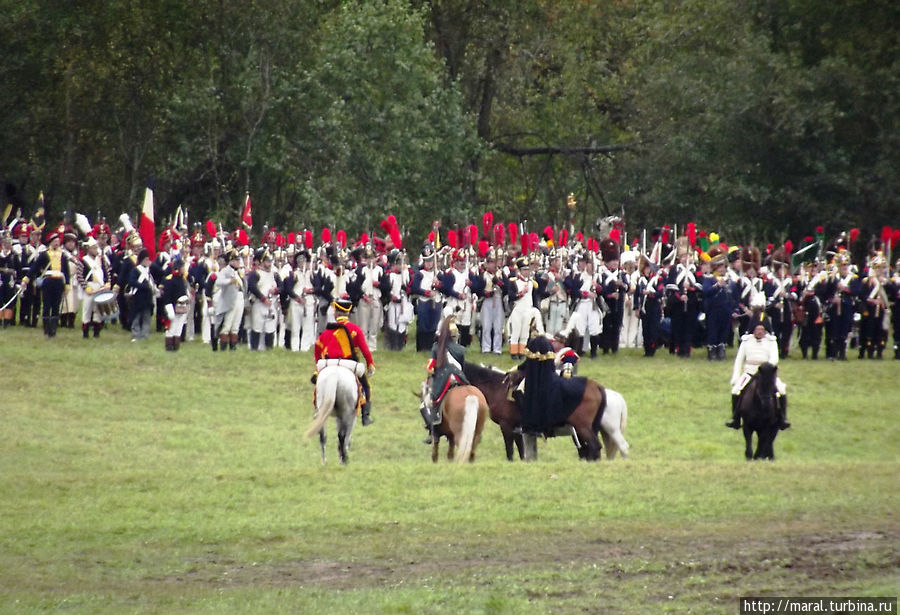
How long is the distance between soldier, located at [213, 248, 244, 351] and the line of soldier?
27 mm

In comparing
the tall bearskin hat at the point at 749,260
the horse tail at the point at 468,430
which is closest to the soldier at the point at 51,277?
the tall bearskin hat at the point at 749,260

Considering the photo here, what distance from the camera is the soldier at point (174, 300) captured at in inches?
Result: 1203

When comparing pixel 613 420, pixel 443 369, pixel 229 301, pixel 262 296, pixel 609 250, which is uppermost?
pixel 609 250

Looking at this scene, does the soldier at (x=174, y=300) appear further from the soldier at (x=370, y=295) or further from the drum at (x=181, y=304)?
the soldier at (x=370, y=295)

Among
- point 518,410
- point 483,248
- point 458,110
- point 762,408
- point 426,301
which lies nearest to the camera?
point 518,410

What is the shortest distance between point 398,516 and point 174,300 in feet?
48.7

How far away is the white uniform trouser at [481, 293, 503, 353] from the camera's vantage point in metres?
32.4

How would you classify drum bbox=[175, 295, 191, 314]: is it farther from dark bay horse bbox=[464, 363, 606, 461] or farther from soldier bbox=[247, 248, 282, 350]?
dark bay horse bbox=[464, 363, 606, 461]

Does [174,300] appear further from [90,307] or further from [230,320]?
[90,307]

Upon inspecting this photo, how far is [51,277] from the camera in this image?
32156mm

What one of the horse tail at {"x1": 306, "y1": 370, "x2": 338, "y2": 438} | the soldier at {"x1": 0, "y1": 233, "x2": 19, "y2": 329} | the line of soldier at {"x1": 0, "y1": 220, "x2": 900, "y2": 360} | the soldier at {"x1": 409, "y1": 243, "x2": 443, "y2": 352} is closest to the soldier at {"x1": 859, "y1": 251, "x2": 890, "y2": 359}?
the line of soldier at {"x1": 0, "y1": 220, "x2": 900, "y2": 360}

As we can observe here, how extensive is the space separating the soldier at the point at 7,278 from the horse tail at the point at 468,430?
52.5ft

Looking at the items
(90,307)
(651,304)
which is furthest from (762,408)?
(90,307)

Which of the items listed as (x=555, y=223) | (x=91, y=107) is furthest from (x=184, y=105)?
(x=555, y=223)
